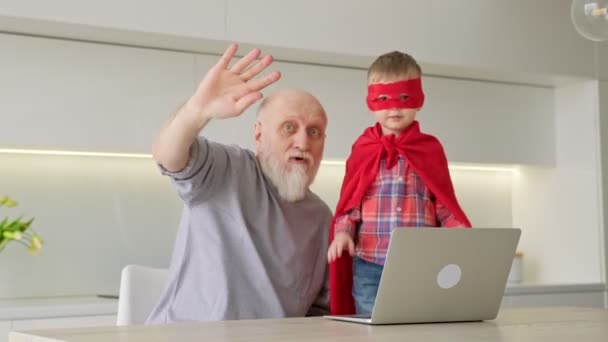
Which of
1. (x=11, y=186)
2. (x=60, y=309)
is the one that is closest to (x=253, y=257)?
(x=60, y=309)

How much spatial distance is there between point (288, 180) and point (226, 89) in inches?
16.4

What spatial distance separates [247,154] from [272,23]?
3.87ft

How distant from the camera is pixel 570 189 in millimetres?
4242

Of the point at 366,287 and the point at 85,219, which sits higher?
the point at 85,219

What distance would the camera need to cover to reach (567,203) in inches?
168

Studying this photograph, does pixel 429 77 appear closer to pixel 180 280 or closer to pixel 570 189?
pixel 570 189

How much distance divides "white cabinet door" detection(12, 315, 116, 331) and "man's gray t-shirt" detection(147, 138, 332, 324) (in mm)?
871

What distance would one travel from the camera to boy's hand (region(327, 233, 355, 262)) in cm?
207

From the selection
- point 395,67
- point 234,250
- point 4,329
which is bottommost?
point 4,329

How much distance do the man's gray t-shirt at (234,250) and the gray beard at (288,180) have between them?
0.02 meters

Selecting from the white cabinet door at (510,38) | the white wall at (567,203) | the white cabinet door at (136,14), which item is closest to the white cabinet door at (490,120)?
the white wall at (567,203)

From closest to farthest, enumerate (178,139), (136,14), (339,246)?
(178,139)
(339,246)
(136,14)

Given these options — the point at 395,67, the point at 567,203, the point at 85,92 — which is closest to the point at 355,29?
the point at 85,92

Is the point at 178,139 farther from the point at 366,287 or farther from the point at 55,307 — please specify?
the point at 55,307
